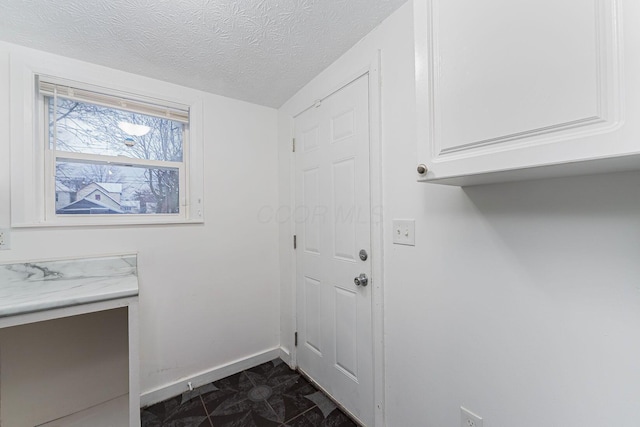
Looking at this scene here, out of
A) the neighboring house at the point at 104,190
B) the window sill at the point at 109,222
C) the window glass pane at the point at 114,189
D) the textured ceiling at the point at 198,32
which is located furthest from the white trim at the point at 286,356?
the textured ceiling at the point at 198,32

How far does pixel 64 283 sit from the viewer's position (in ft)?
4.64

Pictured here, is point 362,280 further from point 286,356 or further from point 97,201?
point 97,201

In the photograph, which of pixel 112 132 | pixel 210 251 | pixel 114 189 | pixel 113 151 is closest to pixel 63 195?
pixel 114 189

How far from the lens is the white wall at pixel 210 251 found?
1.56m

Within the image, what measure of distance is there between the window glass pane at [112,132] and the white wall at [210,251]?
21cm

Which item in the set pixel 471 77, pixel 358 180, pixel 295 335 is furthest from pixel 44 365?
pixel 471 77

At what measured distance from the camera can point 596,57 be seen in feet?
1.77

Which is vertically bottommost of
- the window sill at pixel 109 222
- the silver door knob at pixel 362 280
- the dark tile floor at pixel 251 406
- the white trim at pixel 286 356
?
the dark tile floor at pixel 251 406

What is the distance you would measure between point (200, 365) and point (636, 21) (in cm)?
260

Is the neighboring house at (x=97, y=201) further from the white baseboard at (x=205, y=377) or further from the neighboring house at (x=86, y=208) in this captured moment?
the white baseboard at (x=205, y=377)

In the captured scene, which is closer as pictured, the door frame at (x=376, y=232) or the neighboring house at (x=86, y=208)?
the door frame at (x=376, y=232)

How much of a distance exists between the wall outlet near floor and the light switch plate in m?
0.71

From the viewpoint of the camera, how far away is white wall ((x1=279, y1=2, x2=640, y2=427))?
0.73 m

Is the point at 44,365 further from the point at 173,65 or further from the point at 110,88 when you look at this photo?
the point at 173,65
